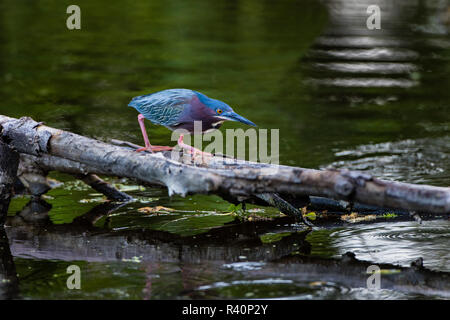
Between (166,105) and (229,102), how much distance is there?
5.31m

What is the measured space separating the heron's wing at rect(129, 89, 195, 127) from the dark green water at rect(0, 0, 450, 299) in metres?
1.00

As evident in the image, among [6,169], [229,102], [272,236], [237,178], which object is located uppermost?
[237,178]

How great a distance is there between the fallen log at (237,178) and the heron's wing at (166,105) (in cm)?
44

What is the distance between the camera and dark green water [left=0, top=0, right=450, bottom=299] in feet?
17.3

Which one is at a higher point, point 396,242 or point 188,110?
point 188,110

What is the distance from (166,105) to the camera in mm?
5777

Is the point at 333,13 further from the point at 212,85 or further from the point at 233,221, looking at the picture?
the point at 233,221

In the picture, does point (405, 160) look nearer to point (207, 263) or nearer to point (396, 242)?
point (396, 242)

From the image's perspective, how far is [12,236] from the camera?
6.09m

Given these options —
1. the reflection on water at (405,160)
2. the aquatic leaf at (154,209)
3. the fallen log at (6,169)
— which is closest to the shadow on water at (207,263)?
the fallen log at (6,169)

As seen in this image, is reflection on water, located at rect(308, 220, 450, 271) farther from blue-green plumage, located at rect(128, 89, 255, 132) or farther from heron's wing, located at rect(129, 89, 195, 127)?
heron's wing, located at rect(129, 89, 195, 127)

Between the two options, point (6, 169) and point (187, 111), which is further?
point (6, 169)

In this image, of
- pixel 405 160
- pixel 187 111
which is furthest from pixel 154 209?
pixel 405 160
